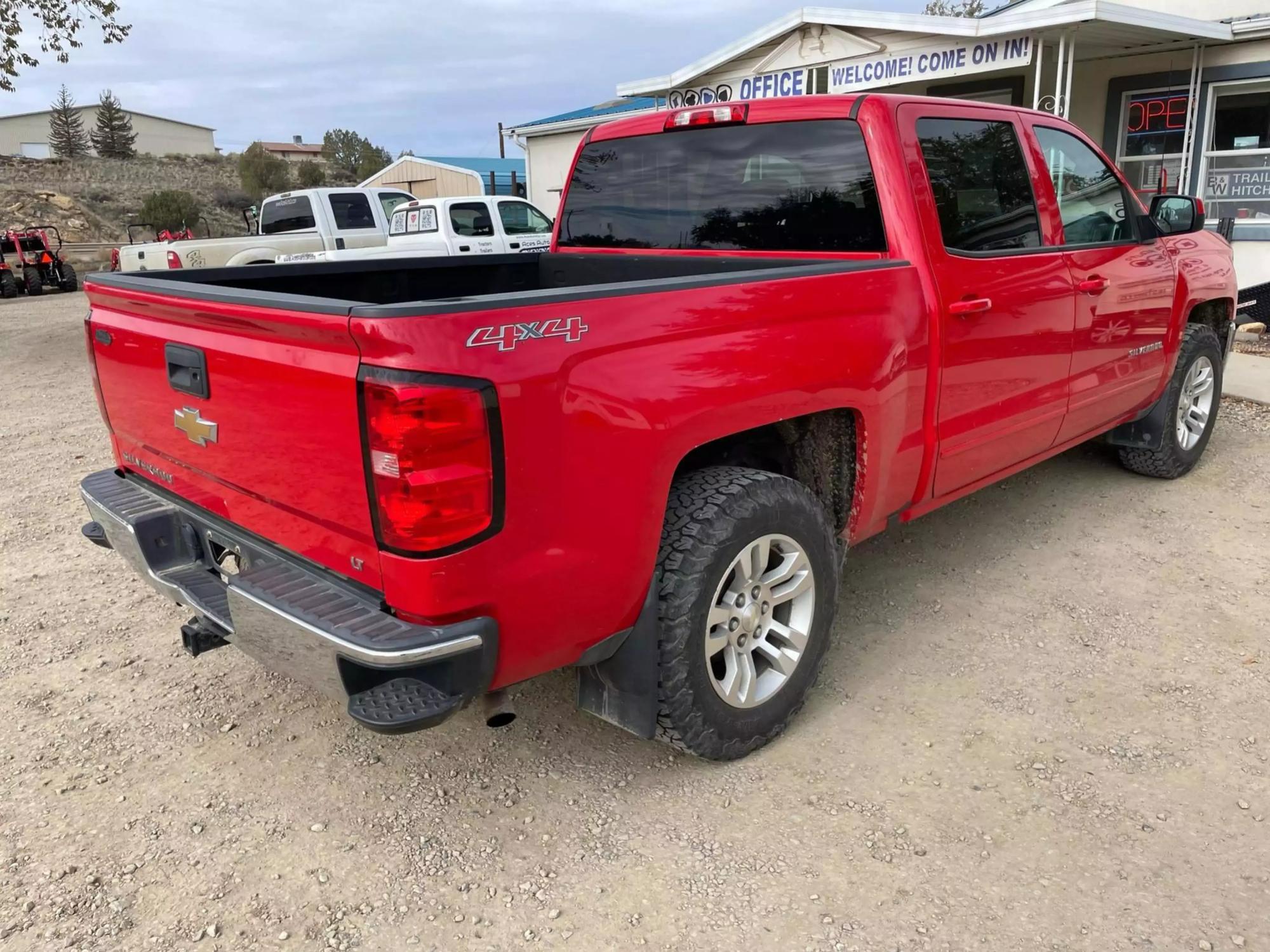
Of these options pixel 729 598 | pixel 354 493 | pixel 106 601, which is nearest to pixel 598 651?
pixel 729 598

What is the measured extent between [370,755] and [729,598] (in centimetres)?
129

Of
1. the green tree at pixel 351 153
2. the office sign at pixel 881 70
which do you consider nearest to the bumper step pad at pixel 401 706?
the office sign at pixel 881 70

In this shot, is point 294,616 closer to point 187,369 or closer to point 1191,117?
point 187,369

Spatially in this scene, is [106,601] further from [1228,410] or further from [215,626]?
[1228,410]

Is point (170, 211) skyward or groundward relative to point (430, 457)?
→ skyward

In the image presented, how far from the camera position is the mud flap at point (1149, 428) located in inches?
203

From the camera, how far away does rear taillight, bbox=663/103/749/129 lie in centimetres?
366

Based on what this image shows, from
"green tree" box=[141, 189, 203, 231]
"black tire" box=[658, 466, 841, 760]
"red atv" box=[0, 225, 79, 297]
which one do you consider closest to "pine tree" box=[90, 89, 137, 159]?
"green tree" box=[141, 189, 203, 231]

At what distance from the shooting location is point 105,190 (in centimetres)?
4556

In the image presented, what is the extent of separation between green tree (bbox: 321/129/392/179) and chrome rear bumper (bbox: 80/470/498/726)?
70593 mm

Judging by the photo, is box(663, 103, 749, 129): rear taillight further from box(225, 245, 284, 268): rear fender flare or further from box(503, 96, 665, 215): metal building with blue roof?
box(503, 96, 665, 215): metal building with blue roof

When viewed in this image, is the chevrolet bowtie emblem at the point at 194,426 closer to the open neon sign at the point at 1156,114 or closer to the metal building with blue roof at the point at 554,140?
the open neon sign at the point at 1156,114

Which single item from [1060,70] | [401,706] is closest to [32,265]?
[1060,70]

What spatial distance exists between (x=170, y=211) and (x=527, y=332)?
4337cm
